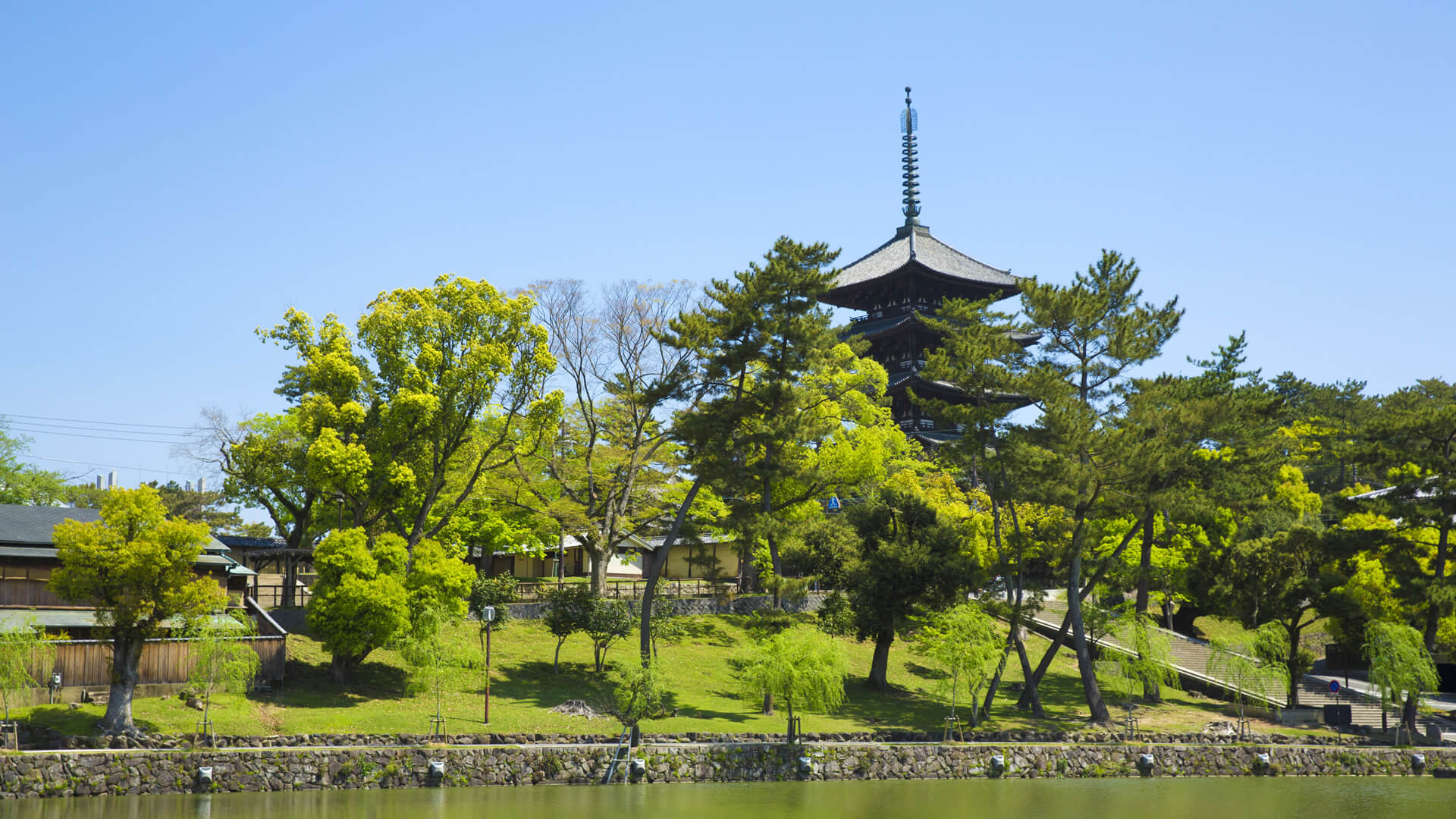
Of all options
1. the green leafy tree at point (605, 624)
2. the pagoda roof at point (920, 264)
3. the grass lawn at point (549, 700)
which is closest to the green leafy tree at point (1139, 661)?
the grass lawn at point (549, 700)

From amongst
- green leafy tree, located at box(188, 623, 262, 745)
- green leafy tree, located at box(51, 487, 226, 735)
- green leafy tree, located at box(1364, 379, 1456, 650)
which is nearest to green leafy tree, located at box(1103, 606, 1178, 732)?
green leafy tree, located at box(1364, 379, 1456, 650)

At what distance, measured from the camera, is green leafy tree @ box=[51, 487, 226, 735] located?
2606 centimetres

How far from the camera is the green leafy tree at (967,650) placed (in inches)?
1267

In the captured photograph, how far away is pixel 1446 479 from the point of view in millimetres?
37156

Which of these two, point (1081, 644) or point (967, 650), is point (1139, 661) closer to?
point (1081, 644)

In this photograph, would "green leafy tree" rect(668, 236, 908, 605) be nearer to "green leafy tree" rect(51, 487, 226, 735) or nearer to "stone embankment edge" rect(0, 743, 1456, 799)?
"stone embankment edge" rect(0, 743, 1456, 799)

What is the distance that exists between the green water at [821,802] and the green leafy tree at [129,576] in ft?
13.4

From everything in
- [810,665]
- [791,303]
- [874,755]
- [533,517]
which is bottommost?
[874,755]

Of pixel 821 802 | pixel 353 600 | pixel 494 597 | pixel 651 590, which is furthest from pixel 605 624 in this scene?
pixel 821 802

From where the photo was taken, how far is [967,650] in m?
32.2

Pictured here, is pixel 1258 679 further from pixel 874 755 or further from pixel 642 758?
pixel 642 758

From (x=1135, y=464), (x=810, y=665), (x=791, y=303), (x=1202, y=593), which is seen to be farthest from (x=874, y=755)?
(x=1202, y=593)

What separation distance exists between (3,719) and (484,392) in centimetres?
1641

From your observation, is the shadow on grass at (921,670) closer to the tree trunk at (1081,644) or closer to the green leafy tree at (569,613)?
the tree trunk at (1081,644)
